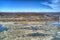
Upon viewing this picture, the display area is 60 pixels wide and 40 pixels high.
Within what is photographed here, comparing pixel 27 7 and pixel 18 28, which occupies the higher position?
pixel 27 7

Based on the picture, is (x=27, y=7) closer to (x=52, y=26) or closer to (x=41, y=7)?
(x=41, y=7)

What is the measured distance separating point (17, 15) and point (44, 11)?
0.34m

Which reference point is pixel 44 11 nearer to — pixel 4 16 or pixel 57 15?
pixel 57 15

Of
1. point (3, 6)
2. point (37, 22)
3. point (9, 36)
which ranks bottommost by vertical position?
point (9, 36)

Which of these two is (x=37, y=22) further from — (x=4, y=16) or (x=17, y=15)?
(x=4, y=16)

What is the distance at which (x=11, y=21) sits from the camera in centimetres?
138

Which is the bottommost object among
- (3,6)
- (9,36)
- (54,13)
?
(9,36)

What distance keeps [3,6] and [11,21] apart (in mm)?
213

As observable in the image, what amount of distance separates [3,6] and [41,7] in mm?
475

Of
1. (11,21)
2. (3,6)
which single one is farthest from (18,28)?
(3,6)

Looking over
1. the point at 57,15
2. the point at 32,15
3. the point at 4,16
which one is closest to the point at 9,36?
the point at 4,16

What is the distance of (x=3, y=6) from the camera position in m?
1.38

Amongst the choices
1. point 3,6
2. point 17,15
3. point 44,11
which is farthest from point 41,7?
point 3,6

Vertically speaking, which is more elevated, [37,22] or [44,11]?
[44,11]
